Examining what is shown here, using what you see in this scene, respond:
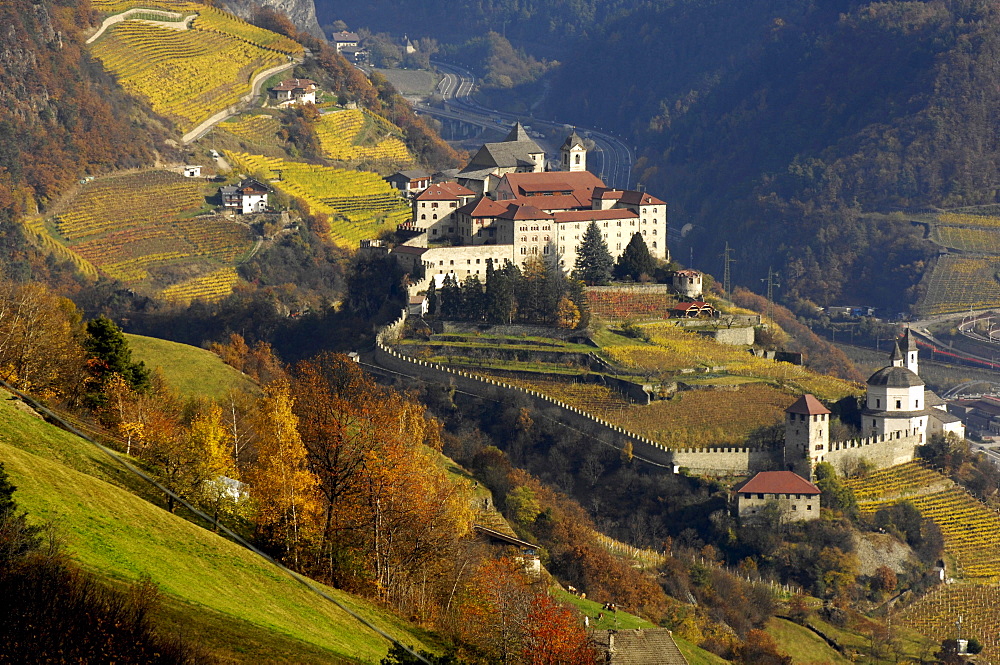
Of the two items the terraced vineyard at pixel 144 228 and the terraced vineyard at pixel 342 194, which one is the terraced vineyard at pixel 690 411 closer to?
the terraced vineyard at pixel 144 228

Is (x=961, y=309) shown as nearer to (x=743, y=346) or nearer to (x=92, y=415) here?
(x=743, y=346)

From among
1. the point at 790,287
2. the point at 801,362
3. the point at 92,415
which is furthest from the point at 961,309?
the point at 92,415

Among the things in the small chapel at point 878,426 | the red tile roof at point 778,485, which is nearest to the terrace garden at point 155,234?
the small chapel at point 878,426

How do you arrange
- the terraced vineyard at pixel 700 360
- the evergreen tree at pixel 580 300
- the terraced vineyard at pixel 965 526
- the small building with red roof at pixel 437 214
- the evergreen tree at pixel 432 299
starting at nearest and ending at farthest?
the terraced vineyard at pixel 965 526 < the terraced vineyard at pixel 700 360 < the evergreen tree at pixel 580 300 < the evergreen tree at pixel 432 299 < the small building with red roof at pixel 437 214

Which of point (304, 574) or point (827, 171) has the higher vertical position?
point (827, 171)

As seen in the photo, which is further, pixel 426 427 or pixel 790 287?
pixel 790 287

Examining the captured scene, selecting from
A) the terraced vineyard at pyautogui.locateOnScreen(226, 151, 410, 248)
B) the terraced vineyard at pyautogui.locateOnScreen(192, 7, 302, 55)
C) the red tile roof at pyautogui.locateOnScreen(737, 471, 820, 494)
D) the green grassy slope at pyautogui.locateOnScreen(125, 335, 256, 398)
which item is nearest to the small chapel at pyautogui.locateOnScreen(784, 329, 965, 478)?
the red tile roof at pyautogui.locateOnScreen(737, 471, 820, 494)
